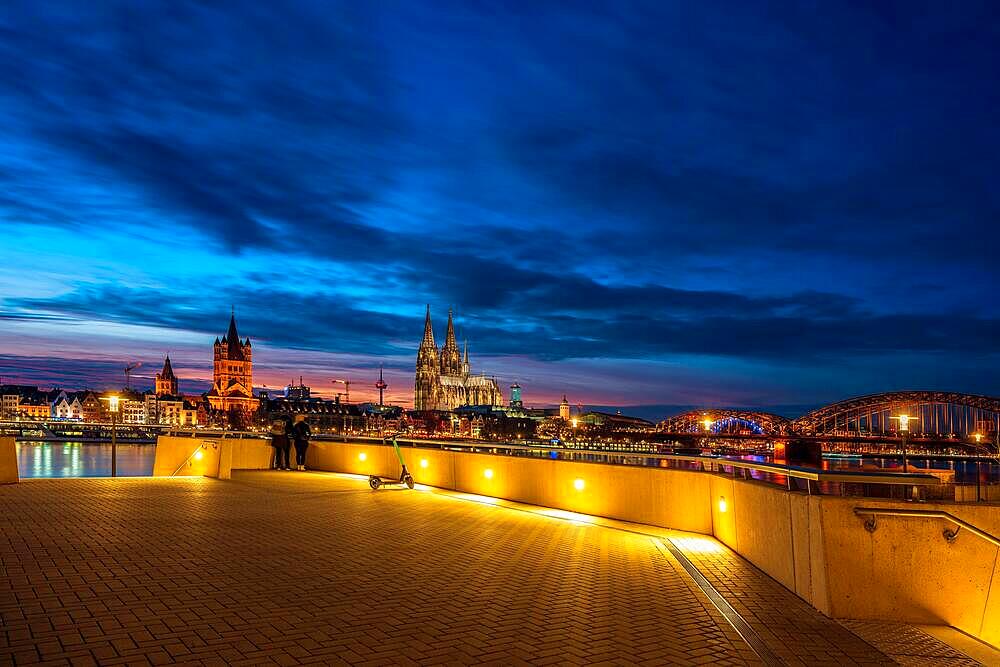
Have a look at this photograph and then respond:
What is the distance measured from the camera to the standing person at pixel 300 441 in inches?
952

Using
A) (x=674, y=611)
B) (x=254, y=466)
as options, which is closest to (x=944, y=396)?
(x=254, y=466)

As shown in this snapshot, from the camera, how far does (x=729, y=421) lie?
555ft

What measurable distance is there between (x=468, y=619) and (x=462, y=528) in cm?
566

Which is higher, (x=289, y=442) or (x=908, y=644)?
(x=289, y=442)

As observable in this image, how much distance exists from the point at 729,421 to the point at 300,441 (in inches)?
6159

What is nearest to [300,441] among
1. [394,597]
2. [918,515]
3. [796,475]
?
[394,597]

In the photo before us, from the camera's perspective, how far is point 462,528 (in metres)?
12.8

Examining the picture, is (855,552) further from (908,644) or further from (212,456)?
(212,456)

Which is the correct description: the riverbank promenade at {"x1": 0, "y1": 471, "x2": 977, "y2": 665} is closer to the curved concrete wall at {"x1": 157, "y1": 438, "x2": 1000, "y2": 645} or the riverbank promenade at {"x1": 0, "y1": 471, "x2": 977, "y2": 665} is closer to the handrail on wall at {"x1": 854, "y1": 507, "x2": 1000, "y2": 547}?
the curved concrete wall at {"x1": 157, "y1": 438, "x2": 1000, "y2": 645}

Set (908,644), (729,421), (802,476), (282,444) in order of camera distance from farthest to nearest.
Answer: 1. (729,421)
2. (282,444)
3. (802,476)
4. (908,644)

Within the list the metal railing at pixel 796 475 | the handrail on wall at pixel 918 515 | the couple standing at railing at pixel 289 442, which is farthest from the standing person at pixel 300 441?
the handrail on wall at pixel 918 515

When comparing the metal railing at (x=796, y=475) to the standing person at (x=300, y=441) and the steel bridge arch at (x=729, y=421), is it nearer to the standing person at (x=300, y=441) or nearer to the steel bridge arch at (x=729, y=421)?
the standing person at (x=300, y=441)

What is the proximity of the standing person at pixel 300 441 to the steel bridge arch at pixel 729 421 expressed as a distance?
442 feet

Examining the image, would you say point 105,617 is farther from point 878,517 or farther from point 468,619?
point 878,517
